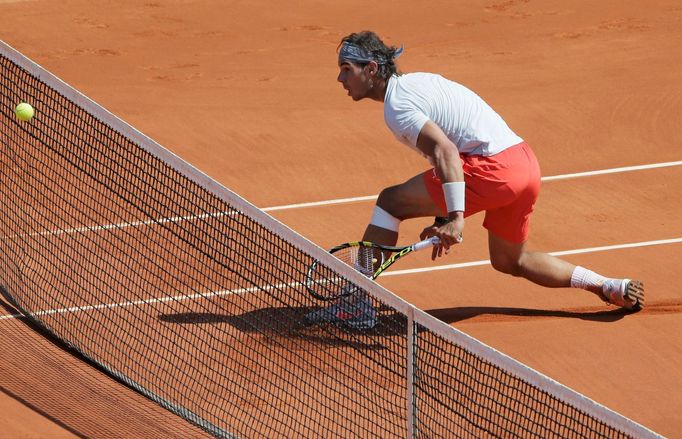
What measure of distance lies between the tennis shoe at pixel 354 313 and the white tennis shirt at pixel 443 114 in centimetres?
97

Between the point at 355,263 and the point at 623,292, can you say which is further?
the point at 623,292

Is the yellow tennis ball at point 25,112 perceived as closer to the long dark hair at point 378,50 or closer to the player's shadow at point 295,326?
the player's shadow at point 295,326

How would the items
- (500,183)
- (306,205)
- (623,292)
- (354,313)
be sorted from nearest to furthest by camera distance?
(354,313) < (500,183) < (623,292) < (306,205)

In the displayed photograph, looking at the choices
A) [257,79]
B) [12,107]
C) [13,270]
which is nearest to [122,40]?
[257,79]

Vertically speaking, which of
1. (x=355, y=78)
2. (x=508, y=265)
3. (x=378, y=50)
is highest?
(x=378, y=50)

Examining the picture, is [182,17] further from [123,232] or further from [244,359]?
[244,359]

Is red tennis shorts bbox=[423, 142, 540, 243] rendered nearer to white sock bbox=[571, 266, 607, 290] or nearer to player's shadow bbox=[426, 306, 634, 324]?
white sock bbox=[571, 266, 607, 290]

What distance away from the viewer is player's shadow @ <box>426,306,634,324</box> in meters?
8.05

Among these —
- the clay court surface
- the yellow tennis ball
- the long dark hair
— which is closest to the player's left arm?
the long dark hair

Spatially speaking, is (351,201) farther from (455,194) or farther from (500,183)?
(455,194)

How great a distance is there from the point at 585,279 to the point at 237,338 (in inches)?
85.6

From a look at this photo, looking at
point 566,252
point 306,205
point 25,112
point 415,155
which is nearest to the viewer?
point 25,112

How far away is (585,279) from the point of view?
310 inches

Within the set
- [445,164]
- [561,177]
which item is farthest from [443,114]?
[561,177]
